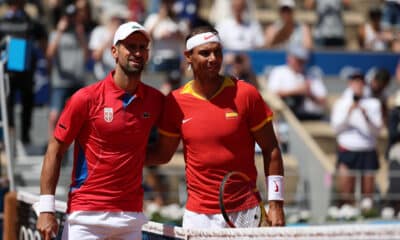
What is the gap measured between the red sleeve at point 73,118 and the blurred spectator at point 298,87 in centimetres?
925

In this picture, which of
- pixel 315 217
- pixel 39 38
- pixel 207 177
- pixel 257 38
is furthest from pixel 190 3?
pixel 207 177

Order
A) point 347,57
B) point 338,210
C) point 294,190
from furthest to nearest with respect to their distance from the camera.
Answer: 1. point 347,57
2. point 294,190
3. point 338,210

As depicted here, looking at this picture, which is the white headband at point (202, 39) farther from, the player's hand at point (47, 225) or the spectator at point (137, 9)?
the spectator at point (137, 9)

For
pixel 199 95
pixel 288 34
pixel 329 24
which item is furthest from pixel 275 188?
pixel 329 24

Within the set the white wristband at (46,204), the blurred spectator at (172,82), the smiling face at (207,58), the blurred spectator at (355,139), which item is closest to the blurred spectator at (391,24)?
the blurred spectator at (355,139)

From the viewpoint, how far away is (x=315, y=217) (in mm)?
15344

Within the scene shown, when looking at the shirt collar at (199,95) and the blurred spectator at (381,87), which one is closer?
the shirt collar at (199,95)

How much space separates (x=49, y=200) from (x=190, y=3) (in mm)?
10197

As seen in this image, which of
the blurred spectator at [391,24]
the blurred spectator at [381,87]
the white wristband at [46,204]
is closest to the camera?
the white wristband at [46,204]

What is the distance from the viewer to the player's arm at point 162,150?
8555 millimetres

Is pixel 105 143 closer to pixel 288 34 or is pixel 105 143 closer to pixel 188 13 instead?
pixel 188 13

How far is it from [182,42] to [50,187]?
9.21 m

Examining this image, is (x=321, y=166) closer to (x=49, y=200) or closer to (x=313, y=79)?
(x=313, y=79)

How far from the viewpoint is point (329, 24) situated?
19578 millimetres
